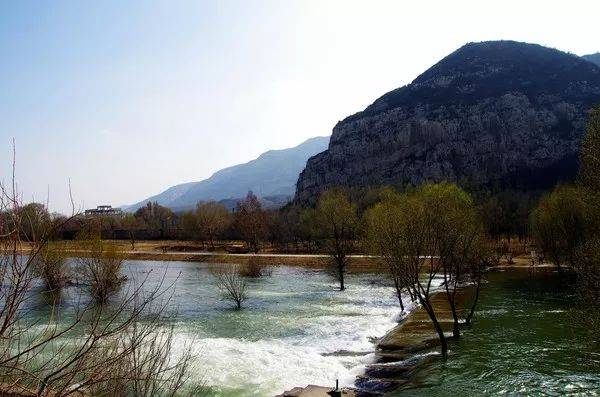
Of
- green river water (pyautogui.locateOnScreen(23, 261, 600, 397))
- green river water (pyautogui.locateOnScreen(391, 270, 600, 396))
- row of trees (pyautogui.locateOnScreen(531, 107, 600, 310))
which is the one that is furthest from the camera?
row of trees (pyautogui.locateOnScreen(531, 107, 600, 310))

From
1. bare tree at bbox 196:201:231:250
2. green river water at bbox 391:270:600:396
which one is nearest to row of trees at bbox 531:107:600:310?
green river water at bbox 391:270:600:396

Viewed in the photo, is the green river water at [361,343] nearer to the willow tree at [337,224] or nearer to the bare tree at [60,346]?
the bare tree at [60,346]

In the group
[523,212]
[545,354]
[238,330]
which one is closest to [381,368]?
[545,354]

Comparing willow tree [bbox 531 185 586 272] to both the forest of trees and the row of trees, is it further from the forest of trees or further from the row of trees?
the forest of trees

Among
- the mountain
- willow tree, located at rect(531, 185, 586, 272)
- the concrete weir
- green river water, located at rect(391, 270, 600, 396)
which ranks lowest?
green river water, located at rect(391, 270, 600, 396)

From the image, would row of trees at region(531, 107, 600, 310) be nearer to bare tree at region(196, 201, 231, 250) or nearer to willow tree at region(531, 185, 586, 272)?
willow tree at region(531, 185, 586, 272)

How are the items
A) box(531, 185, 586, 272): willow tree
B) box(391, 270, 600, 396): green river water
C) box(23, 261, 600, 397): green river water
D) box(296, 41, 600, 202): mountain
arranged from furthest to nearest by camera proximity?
box(296, 41, 600, 202): mountain
box(531, 185, 586, 272): willow tree
box(23, 261, 600, 397): green river water
box(391, 270, 600, 396): green river water

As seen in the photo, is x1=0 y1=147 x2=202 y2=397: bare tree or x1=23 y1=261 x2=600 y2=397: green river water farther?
x1=23 y1=261 x2=600 y2=397: green river water

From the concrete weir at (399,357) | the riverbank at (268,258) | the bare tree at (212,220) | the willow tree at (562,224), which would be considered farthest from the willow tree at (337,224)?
the bare tree at (212,220)

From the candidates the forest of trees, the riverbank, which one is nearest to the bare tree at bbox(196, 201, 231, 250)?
the forest of trees

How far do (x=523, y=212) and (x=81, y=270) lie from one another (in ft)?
299

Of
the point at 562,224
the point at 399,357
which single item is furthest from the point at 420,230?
the point at 562,224

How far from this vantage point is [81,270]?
40.5 meters

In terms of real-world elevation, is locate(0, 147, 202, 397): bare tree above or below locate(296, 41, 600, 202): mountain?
below
